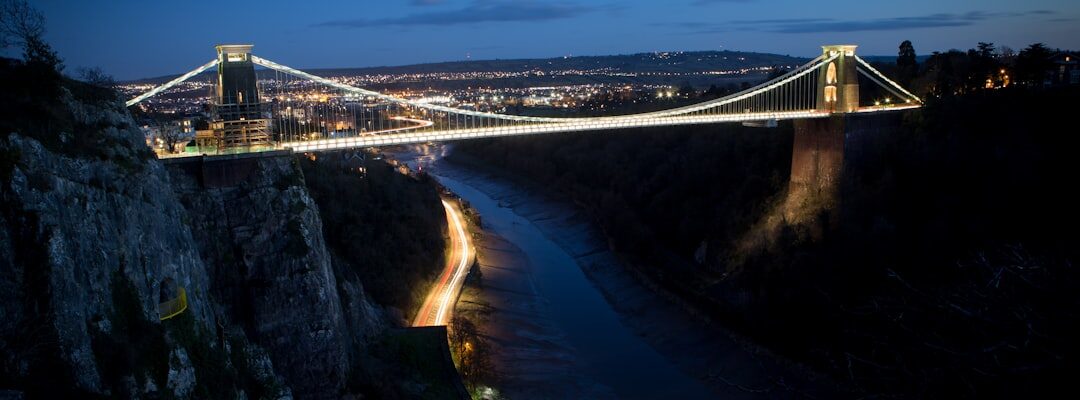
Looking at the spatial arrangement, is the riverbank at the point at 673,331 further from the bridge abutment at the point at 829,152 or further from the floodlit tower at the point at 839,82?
the floodlit tower at the point at 839,82

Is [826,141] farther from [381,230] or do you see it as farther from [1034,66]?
[381,230]

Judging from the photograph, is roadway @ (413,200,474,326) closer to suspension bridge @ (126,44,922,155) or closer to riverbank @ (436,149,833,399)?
riverbank @ (436,149,833,399)

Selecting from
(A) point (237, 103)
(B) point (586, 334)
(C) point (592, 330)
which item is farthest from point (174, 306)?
(C) point (592, 330)

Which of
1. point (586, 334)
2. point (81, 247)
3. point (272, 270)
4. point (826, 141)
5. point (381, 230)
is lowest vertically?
point (586, 334)

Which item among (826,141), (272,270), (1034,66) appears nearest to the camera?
(272,270)

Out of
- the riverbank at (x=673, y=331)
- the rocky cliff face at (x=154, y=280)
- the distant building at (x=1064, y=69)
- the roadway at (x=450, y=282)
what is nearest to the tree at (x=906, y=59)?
the distant building at (x=1064, y=69)

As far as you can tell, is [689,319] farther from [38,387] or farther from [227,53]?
[38,387]

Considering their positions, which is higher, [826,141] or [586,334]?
[826,141]
